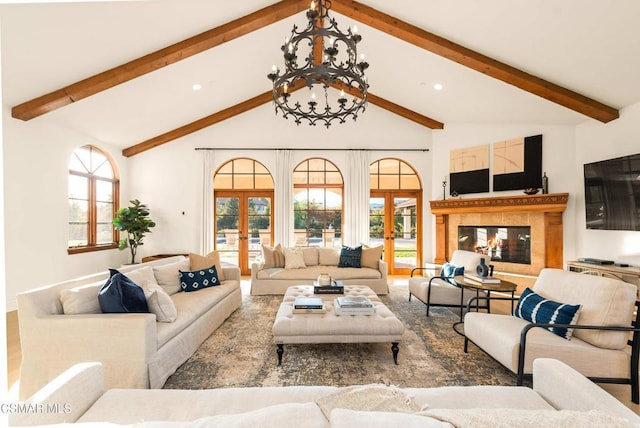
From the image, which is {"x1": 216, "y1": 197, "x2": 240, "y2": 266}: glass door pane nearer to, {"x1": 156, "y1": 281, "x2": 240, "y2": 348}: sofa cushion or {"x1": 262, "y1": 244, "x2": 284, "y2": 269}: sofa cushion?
{"x1": 262, "y1": 244, "x2": 284, "y2": 269}: sofa cushion

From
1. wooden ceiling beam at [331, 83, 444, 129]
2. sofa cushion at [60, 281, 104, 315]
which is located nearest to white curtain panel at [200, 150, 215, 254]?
wooden ceiling beam at [331, 83, 444, 129]

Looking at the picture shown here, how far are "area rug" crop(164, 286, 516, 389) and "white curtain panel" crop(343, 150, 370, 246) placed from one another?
10.5 ft

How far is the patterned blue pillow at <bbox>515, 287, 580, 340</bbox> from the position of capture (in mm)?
2270

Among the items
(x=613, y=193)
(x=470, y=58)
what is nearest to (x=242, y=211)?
(x=470, y=58)

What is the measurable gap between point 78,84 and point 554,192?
24.1ft

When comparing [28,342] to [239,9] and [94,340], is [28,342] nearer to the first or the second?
[94,340]

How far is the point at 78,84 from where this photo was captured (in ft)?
13.0

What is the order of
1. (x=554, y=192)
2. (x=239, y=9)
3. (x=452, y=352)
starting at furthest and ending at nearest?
(x=554, y=192) < (x=239, y=9) < (x=452, y=352)

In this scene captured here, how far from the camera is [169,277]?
347 cm

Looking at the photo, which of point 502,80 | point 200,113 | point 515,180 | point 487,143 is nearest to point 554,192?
point 515,180

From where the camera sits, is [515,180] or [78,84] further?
[515,180]

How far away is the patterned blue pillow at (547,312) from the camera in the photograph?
2.27 meters

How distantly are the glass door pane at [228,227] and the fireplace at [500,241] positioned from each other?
191 inches

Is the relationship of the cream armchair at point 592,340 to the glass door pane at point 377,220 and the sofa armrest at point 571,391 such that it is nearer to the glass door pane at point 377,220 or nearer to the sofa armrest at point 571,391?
the sofa armrest at point 571,391
